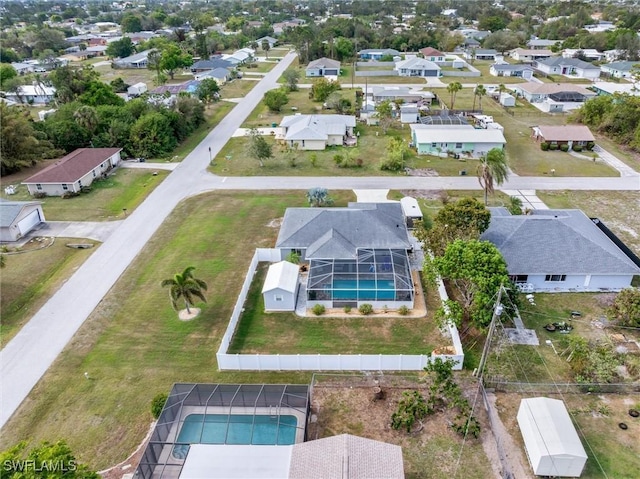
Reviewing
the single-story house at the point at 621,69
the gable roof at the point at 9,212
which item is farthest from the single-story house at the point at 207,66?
the single-story house at the point at 621,69

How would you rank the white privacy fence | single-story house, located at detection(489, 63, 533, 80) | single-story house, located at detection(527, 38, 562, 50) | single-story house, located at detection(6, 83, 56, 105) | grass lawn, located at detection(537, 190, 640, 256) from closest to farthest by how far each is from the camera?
1. the white privacy fence
2. grass lawn, located at detection(537, 190, 640, 256)
3. single-story house, located at detection(6, 83, 56, 105)
4. single-story house, located at detection(489, 63, 533, 80)
5. single-story house, located at detection(527, 38, 562, 50)

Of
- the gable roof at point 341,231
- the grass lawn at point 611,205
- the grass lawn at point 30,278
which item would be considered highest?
the gable roof at point 341,231

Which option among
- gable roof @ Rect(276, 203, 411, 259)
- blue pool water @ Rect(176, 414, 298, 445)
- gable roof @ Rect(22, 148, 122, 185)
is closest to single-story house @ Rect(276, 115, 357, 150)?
gable roof @ Rect(22, 148, 122, 185)

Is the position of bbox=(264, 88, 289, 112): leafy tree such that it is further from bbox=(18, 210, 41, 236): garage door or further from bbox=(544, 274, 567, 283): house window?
bbox=(544, 274, 567, 283): house window

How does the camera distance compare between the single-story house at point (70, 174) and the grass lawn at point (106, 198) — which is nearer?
the grass lawn at point (106, 198)

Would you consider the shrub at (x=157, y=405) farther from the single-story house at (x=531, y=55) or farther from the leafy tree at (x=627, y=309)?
the single-story house at (x=531, y=55)

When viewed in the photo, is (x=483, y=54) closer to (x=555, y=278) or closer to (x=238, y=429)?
(x=555, y=278)

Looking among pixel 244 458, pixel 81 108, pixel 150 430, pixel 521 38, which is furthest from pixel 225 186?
pixel 521 38
